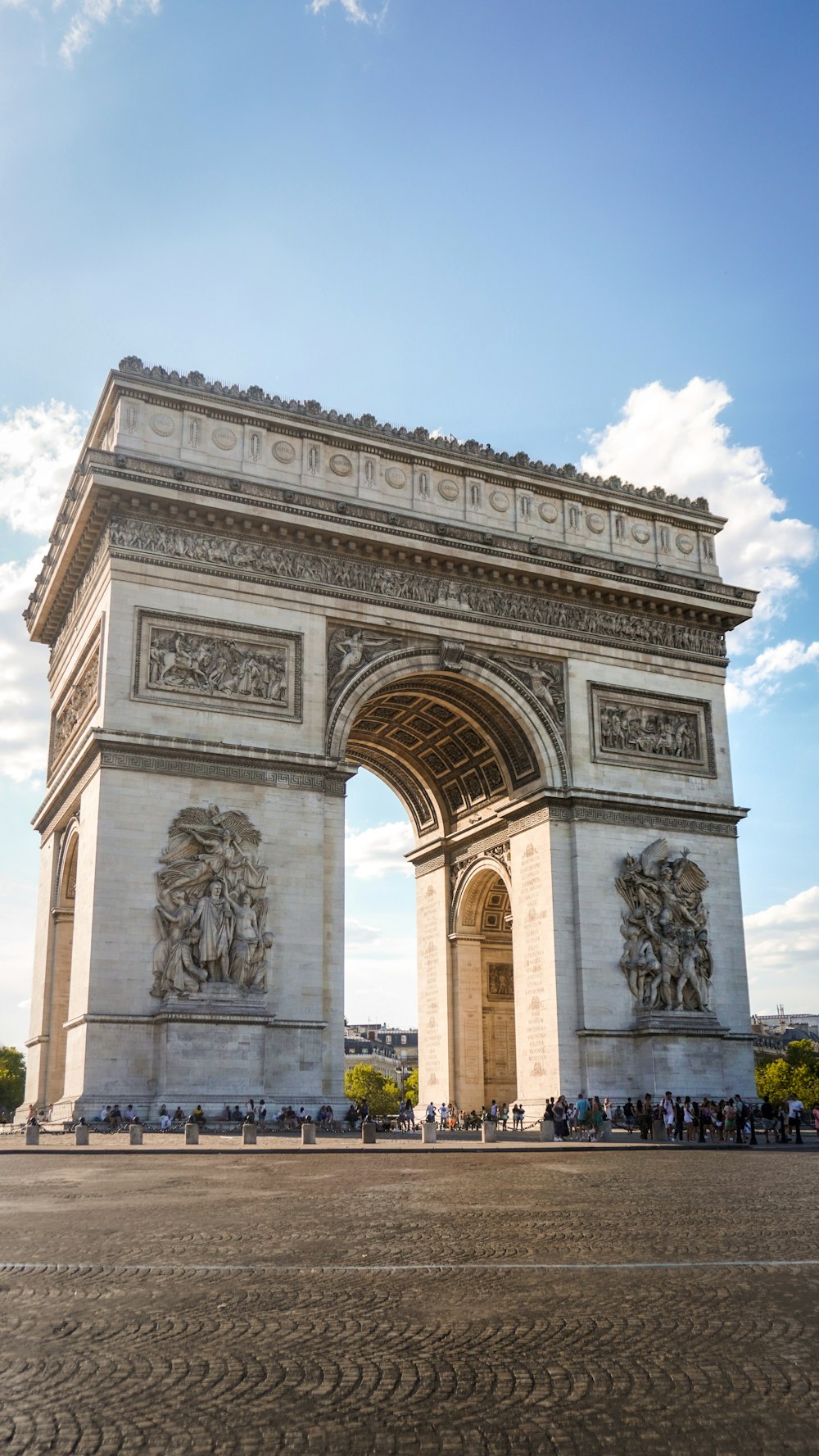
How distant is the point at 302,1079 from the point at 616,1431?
77.5 feet

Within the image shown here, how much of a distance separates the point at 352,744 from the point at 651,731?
9591 millimetres

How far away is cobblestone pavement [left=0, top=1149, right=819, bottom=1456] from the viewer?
4668 millimetres

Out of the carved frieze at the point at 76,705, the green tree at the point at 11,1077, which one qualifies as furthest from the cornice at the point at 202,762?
the green tree at the point at 11,1077

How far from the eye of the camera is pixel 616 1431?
182 inches

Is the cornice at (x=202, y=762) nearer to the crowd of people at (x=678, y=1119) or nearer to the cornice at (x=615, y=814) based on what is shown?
the cornice at (x=615, y=814)

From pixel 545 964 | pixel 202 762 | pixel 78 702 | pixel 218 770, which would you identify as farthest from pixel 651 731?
pixel 78 702

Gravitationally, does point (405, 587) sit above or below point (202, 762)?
above

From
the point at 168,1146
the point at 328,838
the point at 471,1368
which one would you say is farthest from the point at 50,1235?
the point at 328,838

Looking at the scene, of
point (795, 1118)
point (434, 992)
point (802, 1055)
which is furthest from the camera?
point (802, 1055)

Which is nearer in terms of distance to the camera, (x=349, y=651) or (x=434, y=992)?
(x=349, y=651)

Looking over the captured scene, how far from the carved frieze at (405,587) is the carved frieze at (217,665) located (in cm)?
140

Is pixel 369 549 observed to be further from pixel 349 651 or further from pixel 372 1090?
pixel 372 1090

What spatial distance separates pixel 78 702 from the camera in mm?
32625

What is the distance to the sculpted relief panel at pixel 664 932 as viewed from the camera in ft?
105
